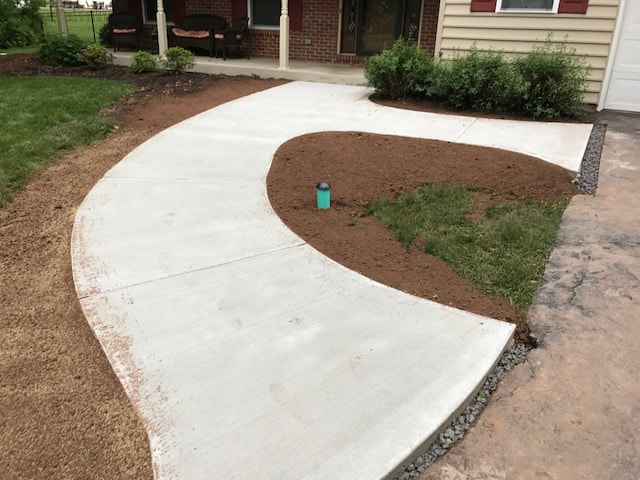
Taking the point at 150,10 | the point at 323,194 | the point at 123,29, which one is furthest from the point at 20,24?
the point at 323,194

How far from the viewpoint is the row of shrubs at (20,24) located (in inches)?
759

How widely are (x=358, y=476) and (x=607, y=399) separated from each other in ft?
4.38

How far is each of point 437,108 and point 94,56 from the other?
757 cm

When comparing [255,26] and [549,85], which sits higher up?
[255,26]

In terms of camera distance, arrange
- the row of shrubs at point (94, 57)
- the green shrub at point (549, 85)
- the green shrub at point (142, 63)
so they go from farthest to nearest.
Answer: the green shrub at point (142, 63), the row of shrubs at point (94, 57), the green shrub at point (549, 85)

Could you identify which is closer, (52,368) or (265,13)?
(52,368)

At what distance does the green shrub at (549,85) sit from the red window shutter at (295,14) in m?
6.13

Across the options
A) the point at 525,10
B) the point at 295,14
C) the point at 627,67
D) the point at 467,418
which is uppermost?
the point at 525,10

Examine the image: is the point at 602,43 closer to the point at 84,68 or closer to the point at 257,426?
the point at 257,426

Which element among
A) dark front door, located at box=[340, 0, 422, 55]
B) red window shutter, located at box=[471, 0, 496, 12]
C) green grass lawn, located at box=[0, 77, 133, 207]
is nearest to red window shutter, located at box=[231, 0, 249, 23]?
dark front door, located at box=[340, 0, 422, 55]

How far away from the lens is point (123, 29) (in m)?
13.3

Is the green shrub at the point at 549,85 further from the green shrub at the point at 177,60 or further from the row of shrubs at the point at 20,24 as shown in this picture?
the row of shrubs at the point at 20,24

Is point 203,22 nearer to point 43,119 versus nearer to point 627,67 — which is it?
point 43,119

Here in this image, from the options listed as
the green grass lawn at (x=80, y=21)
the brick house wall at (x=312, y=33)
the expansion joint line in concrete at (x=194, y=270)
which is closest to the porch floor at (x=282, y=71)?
the brick house wall at (x=312, y=33)
